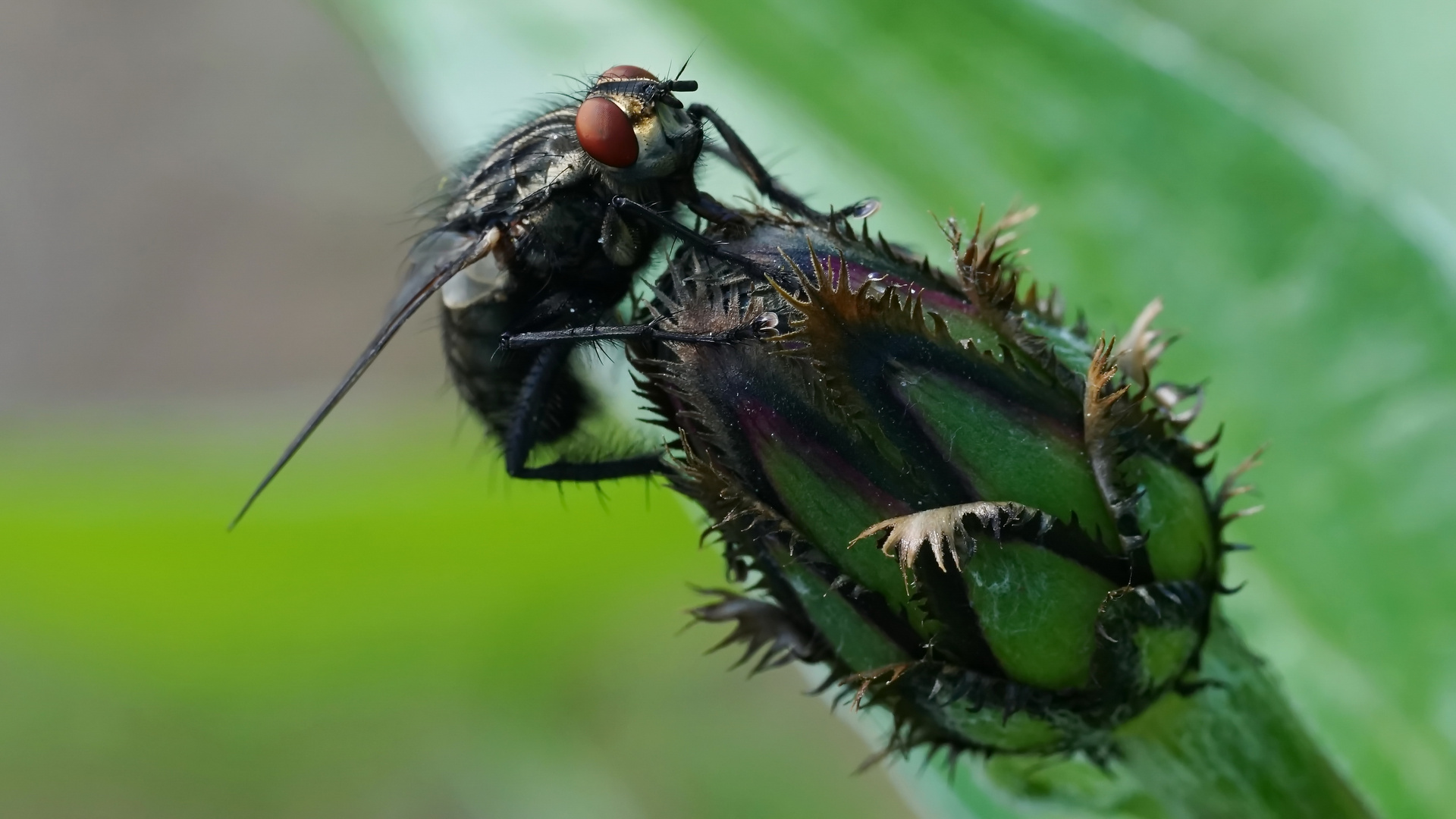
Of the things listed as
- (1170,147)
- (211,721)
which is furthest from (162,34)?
(1170,147)

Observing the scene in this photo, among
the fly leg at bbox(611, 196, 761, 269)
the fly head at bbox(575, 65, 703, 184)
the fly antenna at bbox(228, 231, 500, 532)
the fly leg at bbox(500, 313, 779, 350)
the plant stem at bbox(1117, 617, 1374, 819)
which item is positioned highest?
the fly antenna at bbox(228, 231, 500, 532)

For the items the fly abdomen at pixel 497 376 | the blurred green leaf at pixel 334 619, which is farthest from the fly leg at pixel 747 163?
the blurred green leaf at pixel 334 619

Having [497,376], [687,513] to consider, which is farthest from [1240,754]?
[687,513]

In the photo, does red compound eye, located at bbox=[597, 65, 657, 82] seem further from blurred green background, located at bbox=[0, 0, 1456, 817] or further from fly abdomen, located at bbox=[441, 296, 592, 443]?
blurred green background, located at bbox=[0, 0, 1456, 817]

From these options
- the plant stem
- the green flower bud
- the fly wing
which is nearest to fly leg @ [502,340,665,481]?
the fly wing

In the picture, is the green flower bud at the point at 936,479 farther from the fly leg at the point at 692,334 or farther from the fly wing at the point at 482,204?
the fly wing at the point at 482,204
